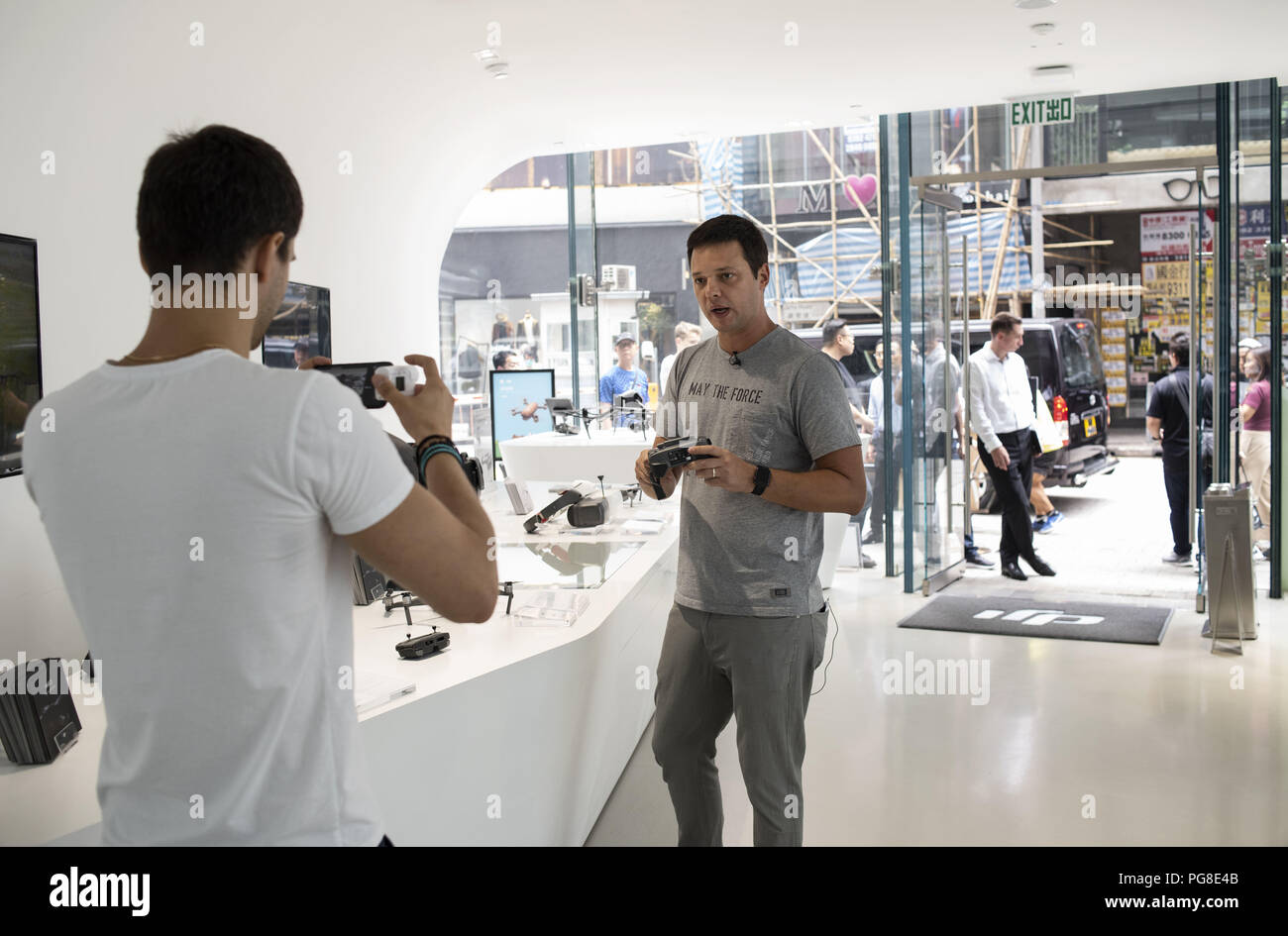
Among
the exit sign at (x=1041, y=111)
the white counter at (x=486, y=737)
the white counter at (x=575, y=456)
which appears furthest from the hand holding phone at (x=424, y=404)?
the exit sign at (x=1041, y=111)

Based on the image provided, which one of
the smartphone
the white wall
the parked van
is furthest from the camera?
the parked van

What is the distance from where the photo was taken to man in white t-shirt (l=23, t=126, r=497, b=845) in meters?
0.98

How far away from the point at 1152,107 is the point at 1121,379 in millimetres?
7757

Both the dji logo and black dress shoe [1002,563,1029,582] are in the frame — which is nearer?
the dji logo

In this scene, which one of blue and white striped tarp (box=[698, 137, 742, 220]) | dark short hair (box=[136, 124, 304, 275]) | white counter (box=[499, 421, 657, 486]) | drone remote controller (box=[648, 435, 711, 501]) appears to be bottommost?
white counter (box=[499, 421, 657, 486])

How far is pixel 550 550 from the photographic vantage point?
11.2 feet

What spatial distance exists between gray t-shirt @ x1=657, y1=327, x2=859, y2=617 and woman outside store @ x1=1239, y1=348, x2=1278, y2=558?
4.85 m

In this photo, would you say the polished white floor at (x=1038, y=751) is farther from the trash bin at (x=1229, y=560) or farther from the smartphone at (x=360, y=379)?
the smartphone at (x=360, y=379)

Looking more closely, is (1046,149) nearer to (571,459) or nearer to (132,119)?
(571,459)

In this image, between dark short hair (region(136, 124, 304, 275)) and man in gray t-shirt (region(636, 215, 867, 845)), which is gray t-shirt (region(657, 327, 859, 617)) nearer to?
man in gray t-shirt (region(636, 215, 867, 845))

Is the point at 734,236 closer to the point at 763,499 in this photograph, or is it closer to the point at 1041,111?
the point at 763,499

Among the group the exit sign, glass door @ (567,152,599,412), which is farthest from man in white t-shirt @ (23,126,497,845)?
glass door @ (567,152,599,412)

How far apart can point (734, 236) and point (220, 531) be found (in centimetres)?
159
